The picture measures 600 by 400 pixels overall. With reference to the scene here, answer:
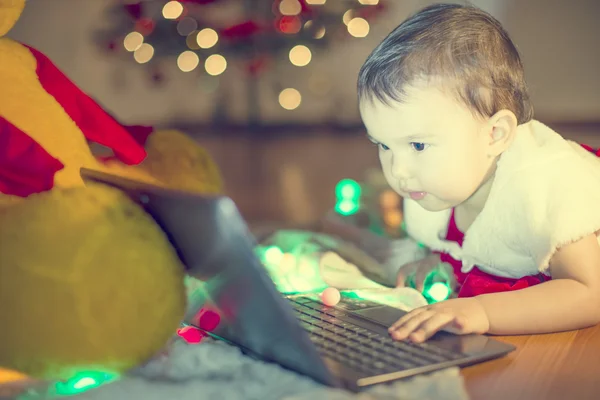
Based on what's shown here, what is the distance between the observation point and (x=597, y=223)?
30.9 inches

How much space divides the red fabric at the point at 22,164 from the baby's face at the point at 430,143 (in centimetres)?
39

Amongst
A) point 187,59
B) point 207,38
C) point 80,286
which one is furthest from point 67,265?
point 187,59

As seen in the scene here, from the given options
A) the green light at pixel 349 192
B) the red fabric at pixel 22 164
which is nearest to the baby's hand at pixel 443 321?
the red fabric at pixel 22 164

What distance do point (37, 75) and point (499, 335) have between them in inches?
24.6

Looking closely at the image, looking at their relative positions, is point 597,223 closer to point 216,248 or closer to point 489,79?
point 489,79

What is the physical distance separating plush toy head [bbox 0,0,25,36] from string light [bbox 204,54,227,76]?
312cm

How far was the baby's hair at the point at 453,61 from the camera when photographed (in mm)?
808

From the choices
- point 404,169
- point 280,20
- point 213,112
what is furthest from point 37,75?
point 213,112

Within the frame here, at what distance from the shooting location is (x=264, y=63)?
3.89m

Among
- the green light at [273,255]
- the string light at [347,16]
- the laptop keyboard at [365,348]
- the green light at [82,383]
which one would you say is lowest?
the green light at [273,255]

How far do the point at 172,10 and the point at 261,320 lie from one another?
3.19m

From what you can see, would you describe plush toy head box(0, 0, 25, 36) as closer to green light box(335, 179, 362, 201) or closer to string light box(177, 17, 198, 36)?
green light box(335, 179, 362, 201)

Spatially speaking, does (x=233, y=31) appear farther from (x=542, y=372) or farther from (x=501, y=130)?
(x=542, y=372)

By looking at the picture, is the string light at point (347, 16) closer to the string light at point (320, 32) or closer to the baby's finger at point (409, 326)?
the string light at point (320, 32)
